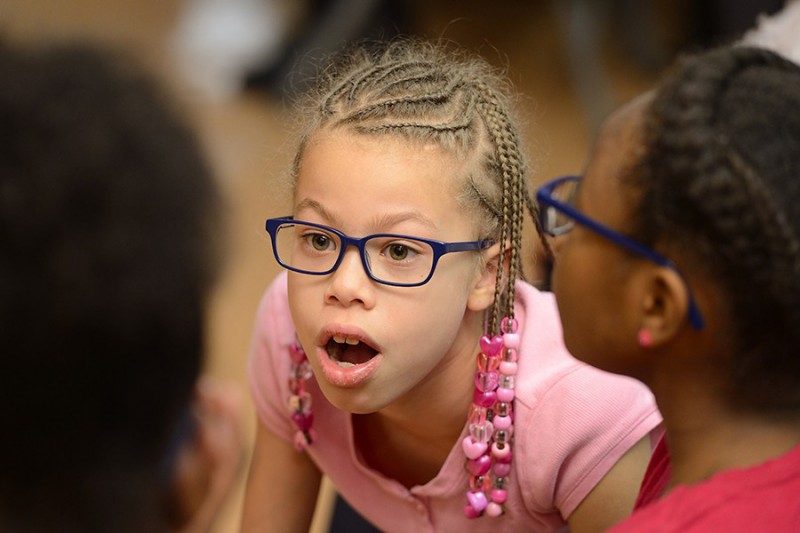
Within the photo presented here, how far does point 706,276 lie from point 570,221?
0.61ft

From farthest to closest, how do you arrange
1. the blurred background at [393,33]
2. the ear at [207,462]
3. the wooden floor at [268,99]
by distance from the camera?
the blurred background at [393,33] < the wooden floor at [268,99] < the ear at [207,462]

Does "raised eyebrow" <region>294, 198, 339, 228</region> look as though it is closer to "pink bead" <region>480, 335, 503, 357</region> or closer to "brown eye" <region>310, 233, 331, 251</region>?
"brown eye" <region>310, 233, 331, 251</region>

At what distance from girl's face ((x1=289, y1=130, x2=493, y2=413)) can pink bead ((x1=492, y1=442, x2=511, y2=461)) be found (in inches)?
5.0

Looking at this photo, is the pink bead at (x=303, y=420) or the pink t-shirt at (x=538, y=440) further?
the pink bead at (x=303, y=420)

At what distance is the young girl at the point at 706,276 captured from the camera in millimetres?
890

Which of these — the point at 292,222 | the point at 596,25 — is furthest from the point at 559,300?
the point at 596,25

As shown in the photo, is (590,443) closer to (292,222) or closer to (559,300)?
(559,300)

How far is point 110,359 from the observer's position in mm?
715

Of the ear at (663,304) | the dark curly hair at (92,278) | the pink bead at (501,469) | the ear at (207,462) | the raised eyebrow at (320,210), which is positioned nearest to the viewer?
the dark curly hair at (92,278)

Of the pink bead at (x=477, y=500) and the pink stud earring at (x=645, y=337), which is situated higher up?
the pink stud earring at (x=645, y=337)

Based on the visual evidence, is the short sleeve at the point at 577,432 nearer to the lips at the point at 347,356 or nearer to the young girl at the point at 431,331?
the young girl at the point at 431,331

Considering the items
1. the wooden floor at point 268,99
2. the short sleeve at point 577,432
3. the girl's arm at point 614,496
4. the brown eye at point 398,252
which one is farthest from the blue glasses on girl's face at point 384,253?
the wooden floor at point 268,99

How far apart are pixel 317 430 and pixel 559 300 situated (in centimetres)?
39

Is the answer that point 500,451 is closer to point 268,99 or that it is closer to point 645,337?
point 645,337
